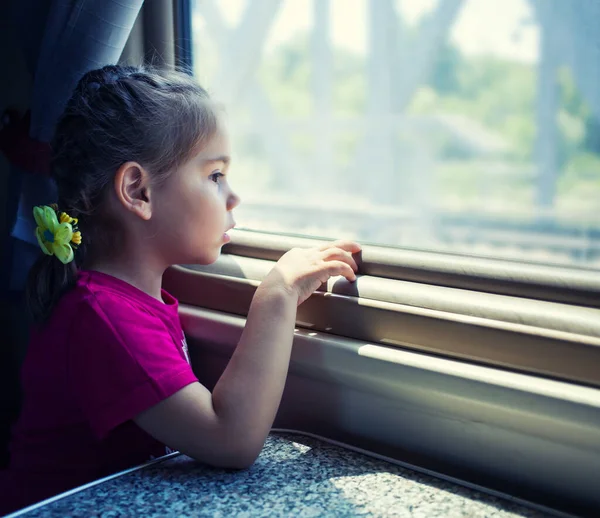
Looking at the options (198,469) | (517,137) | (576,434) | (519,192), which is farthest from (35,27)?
(517,137)

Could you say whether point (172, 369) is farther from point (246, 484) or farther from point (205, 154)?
point (205, 154)

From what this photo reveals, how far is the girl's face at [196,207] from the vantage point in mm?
870

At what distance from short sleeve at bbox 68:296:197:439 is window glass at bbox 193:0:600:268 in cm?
430

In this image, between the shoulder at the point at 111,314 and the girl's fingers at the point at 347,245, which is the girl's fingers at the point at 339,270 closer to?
the girl's fingers at the point at 347,245

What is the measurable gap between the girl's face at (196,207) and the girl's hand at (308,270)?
0.10 metres

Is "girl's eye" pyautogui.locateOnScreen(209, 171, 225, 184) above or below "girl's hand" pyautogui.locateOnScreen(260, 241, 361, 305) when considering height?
above

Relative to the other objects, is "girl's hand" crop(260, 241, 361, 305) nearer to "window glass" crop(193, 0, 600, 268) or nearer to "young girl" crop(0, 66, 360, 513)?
"young girl" crop(0, 66, 360, 513)

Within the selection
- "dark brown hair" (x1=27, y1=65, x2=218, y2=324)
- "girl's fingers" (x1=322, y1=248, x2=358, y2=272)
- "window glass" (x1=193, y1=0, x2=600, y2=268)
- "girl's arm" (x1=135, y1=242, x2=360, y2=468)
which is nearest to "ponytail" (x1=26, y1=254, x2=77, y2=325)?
"dark brown hair" (x1=27, y1=65, x2=218, y2=324)

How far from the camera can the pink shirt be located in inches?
29.4

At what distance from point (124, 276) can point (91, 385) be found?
0.19 m

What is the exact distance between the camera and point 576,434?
2.12ft

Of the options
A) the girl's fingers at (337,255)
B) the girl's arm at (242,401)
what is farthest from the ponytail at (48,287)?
the girl's fingers at (337,255)

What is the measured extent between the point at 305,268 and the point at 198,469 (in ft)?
0.97

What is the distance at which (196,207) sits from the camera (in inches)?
34.4
